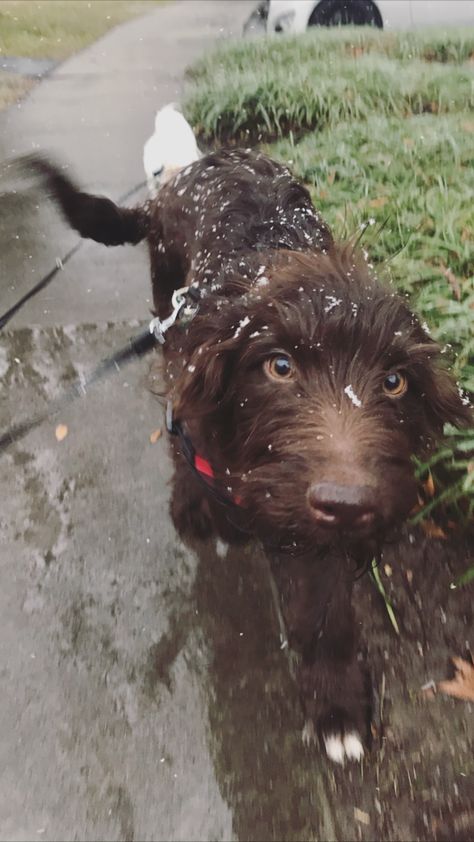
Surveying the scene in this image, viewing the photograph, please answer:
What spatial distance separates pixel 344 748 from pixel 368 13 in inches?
359

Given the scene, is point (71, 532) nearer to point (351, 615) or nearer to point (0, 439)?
point (0, 439)

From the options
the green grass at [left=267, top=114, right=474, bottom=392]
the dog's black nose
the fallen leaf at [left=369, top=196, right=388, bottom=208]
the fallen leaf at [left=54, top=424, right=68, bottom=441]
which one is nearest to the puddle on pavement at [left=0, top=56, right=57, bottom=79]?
the green grass at [left=267, top=114, right=474, bottom=392]

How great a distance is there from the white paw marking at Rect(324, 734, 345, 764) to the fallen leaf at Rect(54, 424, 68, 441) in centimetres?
173

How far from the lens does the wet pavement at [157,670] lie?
1.77m

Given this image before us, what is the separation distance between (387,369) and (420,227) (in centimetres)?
224

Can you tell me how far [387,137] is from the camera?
486cm

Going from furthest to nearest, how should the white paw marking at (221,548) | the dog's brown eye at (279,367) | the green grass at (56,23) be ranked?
the green grass at (56,23) → the white paw marking at (221,548) → the dog's brown eye at (279,367)

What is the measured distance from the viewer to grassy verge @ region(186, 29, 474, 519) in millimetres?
2840

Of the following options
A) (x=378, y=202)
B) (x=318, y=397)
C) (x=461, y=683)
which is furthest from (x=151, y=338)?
(x=378, y=202)

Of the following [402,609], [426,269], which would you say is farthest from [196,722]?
[426,269]

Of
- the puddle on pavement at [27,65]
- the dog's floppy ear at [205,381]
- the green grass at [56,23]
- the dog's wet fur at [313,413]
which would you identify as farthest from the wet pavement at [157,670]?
the green grass at [56,23]

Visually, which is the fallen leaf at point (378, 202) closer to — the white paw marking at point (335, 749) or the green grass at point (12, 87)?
the white paw marking at point (335, 749)

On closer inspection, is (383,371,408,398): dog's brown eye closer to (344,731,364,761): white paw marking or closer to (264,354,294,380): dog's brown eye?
(264,354,294,380): dog's brown eye

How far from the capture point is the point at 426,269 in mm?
3078
